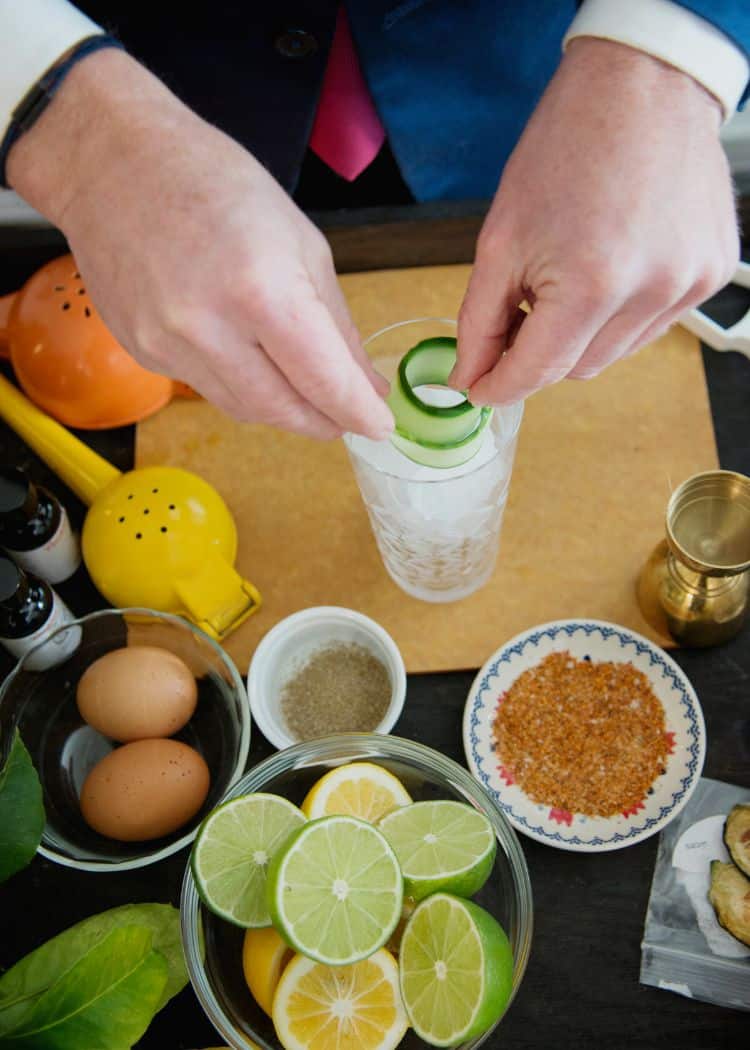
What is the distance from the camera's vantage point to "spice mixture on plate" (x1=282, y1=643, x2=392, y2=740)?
933mm

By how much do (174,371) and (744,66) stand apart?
1.51ft

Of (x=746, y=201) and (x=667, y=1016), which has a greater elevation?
(x=746, y=201)

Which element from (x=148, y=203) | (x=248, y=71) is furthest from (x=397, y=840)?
(x=248, y=71)

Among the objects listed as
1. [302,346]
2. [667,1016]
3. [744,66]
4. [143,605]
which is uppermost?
[744,66]

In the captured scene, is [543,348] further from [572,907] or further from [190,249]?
[572,907]

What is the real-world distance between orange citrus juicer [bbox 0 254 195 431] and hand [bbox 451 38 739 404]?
49 cm

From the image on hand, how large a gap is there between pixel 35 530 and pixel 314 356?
0.45 metres

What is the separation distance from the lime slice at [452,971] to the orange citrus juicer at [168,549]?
0.39 metres

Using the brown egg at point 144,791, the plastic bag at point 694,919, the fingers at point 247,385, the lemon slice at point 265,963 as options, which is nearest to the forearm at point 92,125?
the fingers at point 247,385

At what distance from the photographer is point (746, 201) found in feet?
3.60

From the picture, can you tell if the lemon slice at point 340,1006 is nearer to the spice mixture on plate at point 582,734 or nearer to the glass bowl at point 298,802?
the glass bowl at point 298,802

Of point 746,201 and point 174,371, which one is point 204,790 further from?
point 746,201

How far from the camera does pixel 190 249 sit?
2.06ft

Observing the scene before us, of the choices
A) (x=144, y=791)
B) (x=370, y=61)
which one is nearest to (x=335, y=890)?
(x=144, y=791)
